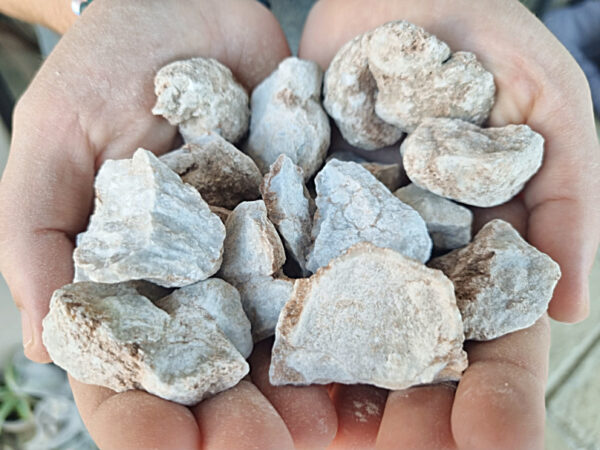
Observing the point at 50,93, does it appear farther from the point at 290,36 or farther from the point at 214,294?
the point at 290,36

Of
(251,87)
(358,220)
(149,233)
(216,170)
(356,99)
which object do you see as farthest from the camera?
(251,87)

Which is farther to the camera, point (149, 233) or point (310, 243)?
point (310, 243)

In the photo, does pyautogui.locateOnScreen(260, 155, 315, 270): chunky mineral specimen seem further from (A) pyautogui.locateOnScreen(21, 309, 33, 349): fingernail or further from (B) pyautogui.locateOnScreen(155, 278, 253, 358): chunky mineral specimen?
(A) pyautogui.locateOnScreen(21, 309, 33, 349): fingernail

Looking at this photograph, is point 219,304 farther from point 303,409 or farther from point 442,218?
point 442,218

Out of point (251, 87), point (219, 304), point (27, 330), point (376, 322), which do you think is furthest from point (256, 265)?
point (251, 87)

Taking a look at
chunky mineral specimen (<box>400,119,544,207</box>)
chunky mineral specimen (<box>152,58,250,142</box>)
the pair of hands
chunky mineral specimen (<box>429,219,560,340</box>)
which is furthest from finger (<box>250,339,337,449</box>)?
chunky mineral specimen (<box>152,58,250,142</box>)
